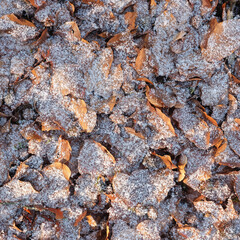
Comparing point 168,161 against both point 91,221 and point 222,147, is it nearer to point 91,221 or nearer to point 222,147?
point 222,147

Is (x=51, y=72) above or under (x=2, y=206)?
above

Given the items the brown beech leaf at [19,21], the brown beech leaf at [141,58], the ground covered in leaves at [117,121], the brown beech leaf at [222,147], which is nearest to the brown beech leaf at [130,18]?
the ground covered in leaves at [117,121]

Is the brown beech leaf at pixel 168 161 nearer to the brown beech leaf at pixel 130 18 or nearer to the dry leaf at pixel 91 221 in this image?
the dry leaf at pixel 91 221

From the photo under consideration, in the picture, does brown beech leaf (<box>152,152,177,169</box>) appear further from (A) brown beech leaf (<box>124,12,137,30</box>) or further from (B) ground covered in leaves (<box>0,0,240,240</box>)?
(A) brown beech leaf (<box>124,12,137,30</box>)

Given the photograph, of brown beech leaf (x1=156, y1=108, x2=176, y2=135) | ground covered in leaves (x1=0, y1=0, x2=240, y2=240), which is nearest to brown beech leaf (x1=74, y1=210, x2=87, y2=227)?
ground covered in leaves (x1=0, y1=0, x2=240, y2=240)

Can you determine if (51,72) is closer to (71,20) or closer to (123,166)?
(71,20)

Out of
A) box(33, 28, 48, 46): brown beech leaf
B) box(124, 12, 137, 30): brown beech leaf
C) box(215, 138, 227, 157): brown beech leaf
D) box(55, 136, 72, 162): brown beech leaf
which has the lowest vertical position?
box(55, 136, 72, 162): brown beech leaf

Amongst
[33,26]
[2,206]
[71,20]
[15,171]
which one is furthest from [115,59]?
[2,206]
